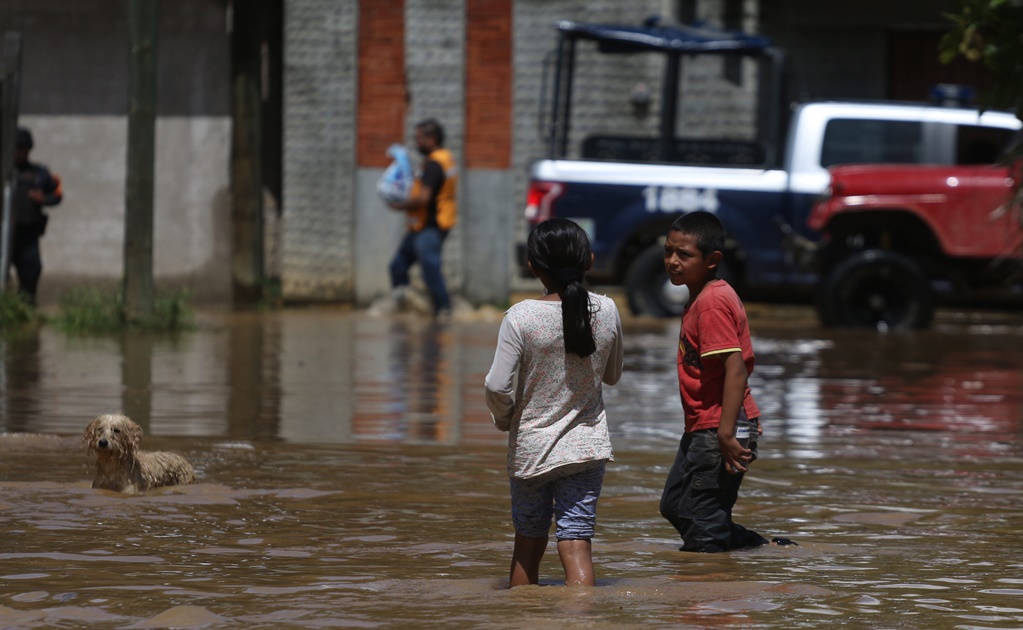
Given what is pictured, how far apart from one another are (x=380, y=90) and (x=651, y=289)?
407 centimetres

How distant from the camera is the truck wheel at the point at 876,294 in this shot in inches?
696

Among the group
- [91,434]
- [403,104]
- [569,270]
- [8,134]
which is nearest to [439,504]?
[91,434]

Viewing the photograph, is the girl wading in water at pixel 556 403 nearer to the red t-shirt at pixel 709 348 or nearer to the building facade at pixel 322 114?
the red t-shirt at pixel 709 348

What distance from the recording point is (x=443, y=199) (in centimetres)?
1792

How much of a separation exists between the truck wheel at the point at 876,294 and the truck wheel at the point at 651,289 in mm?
1603

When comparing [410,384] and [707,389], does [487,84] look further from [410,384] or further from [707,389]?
[707,389]

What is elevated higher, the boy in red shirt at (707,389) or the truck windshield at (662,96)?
the truck windshield at (662,96)

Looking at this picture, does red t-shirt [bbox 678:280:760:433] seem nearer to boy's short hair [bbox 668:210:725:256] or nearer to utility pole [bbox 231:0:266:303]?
boy's short hair [bbox 668:210:725:256]

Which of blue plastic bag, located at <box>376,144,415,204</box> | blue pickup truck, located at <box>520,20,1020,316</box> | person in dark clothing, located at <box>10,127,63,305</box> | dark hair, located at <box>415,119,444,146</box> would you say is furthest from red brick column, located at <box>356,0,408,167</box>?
person in dark clothing, located at <box>10,127,63,305</box>

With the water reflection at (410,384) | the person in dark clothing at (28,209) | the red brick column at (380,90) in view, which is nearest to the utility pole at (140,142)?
the water reflection at (410,384)

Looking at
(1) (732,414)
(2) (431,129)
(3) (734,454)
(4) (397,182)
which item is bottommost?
(3) (734,454)

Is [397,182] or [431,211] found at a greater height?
[397,182]

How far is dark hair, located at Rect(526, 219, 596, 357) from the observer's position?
547 cm

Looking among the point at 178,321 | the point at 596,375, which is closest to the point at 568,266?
the point at 596,375
